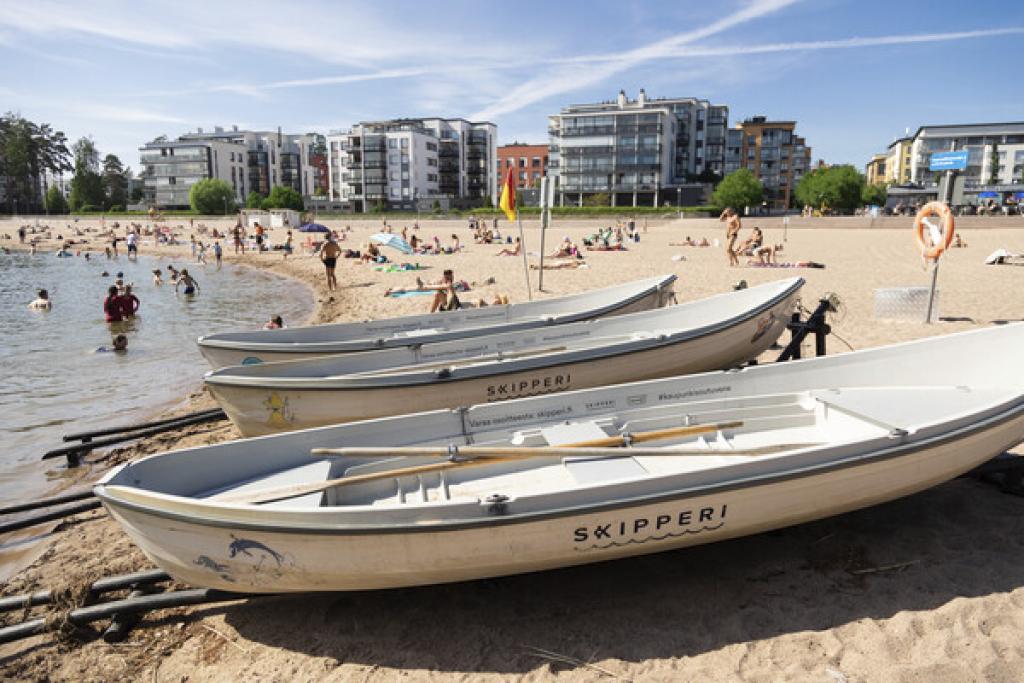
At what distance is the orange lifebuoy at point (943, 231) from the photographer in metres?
10.9

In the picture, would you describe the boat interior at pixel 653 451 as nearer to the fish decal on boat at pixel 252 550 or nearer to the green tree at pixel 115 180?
the fish decal on boat at pixel 252 550

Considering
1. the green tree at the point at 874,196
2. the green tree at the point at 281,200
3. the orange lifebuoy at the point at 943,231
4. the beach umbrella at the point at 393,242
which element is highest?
the green tree at the point at 874,196

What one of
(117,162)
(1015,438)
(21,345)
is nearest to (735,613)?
(1015,438)

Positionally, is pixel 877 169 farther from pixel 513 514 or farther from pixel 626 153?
pixel 513 514

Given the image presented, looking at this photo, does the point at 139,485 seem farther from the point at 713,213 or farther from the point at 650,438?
the point at 713,213

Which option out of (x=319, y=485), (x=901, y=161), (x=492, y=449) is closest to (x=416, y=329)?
(x=492, y=449)

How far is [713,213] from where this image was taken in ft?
219

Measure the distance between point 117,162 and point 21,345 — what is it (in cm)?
11050

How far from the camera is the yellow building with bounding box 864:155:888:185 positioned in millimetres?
140500

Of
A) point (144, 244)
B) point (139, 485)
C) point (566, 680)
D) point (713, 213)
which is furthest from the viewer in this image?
point (713, 213)

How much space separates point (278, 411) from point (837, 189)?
81048 mm

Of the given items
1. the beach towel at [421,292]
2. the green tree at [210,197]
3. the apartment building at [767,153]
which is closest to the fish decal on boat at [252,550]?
the beach towel at [421,292]

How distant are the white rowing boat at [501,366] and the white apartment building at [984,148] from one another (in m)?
99.9

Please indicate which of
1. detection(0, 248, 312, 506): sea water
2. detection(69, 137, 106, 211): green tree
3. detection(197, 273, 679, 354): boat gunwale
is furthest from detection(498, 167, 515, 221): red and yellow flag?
detection(69, 137, 106, 211): green tree
